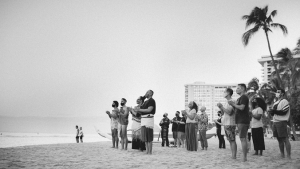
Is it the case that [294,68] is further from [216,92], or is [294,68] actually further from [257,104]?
[216,92]

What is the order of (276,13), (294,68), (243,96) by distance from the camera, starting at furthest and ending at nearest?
(294,68), (276,13), (243,96)

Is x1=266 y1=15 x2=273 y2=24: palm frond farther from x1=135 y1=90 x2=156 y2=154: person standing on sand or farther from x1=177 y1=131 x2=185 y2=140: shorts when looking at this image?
x1=135 y1=90 x2=156 y2=154: person standing on sand

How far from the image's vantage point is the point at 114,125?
956cm

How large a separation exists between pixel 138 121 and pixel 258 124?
4.05m

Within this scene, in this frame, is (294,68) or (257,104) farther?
(294,68)

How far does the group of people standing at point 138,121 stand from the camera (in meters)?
7.30

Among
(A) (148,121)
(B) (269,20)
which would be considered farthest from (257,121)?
(B) (269,20)

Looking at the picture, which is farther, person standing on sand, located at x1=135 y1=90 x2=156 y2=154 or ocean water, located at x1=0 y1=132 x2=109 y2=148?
ocean water, located at x1=0 y1=132 x2=109 y2=148

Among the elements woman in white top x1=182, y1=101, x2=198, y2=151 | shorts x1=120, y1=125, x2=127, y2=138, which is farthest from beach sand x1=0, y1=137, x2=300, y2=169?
woman in white top x1=182, y1=101, x2=198, y2=151

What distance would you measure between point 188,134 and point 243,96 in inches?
153

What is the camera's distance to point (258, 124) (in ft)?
25.6

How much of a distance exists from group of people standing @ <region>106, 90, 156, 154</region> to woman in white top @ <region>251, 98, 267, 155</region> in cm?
330

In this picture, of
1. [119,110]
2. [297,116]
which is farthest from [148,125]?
[297,116]

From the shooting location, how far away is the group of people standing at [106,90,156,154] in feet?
24.0
